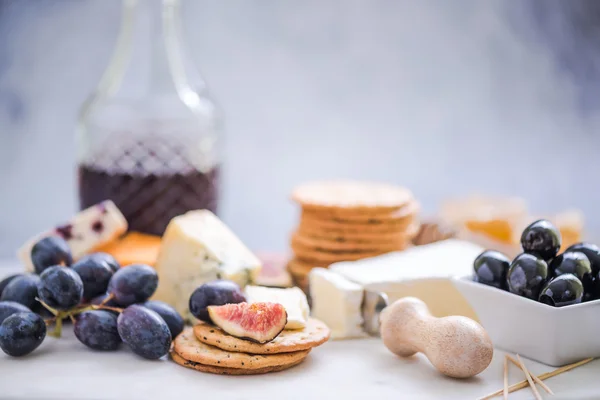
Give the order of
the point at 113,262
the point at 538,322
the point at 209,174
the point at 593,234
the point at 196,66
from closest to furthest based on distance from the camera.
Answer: the point at 538,322 < the point at 113,262 < the point at 209,174 < the point at 593,234 < the point at 196,66

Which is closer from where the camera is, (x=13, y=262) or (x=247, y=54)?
(x=13, y=262)

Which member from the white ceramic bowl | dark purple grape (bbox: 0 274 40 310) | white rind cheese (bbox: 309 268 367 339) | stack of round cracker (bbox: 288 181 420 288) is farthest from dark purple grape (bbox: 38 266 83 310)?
the white ceramic bowl

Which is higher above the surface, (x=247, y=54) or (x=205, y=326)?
(x=247, y=54)

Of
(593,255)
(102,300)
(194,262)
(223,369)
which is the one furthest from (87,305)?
(593,255)

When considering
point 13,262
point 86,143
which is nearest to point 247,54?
point 86,143

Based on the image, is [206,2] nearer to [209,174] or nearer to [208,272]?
[209,174]

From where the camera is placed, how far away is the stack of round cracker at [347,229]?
6.88ft

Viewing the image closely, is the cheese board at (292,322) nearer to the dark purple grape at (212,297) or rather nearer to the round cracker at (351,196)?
the dark purple grape at (212,297)

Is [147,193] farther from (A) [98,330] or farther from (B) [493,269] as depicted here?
(B) [493,269]

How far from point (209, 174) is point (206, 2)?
972mm

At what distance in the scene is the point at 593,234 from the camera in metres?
2.46

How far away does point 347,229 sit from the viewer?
211 cm

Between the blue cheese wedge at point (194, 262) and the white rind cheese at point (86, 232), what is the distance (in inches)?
7.8

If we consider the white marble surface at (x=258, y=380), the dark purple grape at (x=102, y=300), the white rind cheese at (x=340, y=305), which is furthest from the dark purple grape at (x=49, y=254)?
the white rind cheese at (x=340, y=305)
